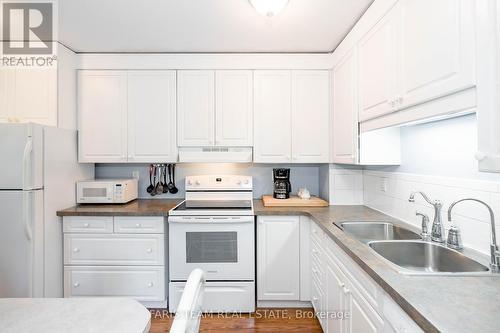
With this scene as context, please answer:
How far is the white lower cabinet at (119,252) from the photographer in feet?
7.71

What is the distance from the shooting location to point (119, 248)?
92.7 inches

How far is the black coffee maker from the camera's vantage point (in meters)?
2.77

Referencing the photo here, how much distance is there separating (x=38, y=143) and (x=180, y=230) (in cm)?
131

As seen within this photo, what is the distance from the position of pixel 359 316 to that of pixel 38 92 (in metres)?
3.01

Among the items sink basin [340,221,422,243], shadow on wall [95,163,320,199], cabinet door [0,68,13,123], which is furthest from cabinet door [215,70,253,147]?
cabinet door [0,68,13,123]

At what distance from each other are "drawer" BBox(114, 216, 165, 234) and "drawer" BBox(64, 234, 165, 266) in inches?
1.7

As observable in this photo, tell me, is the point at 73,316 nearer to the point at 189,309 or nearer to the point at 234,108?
the point at 189,309

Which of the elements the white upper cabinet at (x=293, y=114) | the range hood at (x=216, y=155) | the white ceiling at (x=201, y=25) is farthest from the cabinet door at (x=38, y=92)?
the white upper cabinet at (x=293, y=114)

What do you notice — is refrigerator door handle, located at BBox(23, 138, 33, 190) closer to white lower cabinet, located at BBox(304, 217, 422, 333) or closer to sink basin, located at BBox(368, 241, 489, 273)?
white lower cabinet, located at BBox(304, 217, 422, 333)

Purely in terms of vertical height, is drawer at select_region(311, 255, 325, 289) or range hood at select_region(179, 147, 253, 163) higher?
range hood at select_region(179, 147, 253, 163)

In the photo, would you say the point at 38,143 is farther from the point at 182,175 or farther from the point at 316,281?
the point at 316,281

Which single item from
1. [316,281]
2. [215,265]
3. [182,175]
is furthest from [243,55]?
[316,281]

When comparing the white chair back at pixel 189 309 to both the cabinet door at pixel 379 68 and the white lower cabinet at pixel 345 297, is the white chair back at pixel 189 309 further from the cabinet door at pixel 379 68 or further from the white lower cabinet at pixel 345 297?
the cabinet door at pixel 379 68

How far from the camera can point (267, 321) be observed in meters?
2.27
